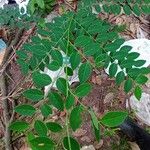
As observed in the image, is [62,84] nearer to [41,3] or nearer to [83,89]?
[83,89]

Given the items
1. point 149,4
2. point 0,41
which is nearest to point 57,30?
point 149,4

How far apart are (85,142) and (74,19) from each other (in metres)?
0.93

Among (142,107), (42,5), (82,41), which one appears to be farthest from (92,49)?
(42,5)

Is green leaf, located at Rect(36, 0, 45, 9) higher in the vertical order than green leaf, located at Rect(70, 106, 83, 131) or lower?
lower

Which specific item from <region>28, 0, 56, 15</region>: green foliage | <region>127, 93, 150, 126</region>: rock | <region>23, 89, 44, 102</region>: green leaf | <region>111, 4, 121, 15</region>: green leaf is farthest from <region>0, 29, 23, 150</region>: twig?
<region>23, 89, 44, 102</region>: green leaf

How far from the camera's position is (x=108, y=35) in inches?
45.5

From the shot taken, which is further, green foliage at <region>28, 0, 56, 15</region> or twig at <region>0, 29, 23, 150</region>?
green foliage at <region>28, 0, 56, 15</region>

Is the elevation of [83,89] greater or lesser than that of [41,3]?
greater

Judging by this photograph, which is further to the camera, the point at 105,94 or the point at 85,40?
the point at 105,94

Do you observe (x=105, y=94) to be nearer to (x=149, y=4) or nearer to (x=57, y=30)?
(x=149, y=4)

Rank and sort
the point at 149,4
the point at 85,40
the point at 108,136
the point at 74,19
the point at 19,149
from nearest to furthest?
the point at 85,40 < the point at 74,19 < the point at 149,4 < the point at 108,136 < the point at 19,149

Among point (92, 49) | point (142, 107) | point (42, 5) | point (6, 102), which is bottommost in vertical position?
point (142, 107)

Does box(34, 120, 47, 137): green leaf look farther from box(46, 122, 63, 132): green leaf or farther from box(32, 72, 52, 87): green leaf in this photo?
box(32, 72, 52, 87): green leaf

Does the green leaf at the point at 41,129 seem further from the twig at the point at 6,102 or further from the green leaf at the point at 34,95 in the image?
the twig at the point at 6,102
